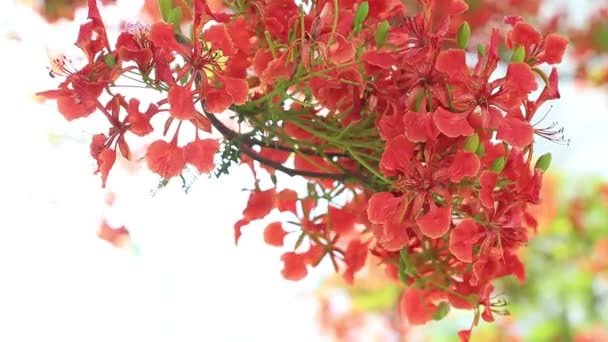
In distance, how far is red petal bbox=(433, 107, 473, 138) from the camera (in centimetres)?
50

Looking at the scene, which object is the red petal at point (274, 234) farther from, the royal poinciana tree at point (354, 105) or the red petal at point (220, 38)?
the red petal at point (220, 38)

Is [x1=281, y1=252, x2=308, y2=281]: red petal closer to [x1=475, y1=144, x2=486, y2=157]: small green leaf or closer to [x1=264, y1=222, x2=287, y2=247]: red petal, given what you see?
[x1=264, y1=222, x2=287, y2=247]: red petal

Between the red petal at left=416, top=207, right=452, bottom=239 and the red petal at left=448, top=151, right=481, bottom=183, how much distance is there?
0.07 feet

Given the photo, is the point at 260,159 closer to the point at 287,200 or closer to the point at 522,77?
the point at 287,200

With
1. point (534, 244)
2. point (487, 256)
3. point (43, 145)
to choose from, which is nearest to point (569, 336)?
point (534, 244)

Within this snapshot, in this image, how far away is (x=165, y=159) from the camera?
1.67 feet

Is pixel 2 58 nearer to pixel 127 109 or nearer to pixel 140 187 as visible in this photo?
pixel 140 187

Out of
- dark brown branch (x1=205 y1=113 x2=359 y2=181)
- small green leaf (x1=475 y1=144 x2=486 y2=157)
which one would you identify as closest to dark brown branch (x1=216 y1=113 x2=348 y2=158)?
dark brown branch (x1=205 y1=113 x2=359 y2=181)

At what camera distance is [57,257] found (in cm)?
136

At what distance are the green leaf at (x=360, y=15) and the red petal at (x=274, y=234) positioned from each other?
0.19m

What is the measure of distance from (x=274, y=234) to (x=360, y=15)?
0.68 ft

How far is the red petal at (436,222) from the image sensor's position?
1.70ft

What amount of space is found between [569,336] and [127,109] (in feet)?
5.44

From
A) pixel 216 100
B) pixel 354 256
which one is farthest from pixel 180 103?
pixel 354 256
